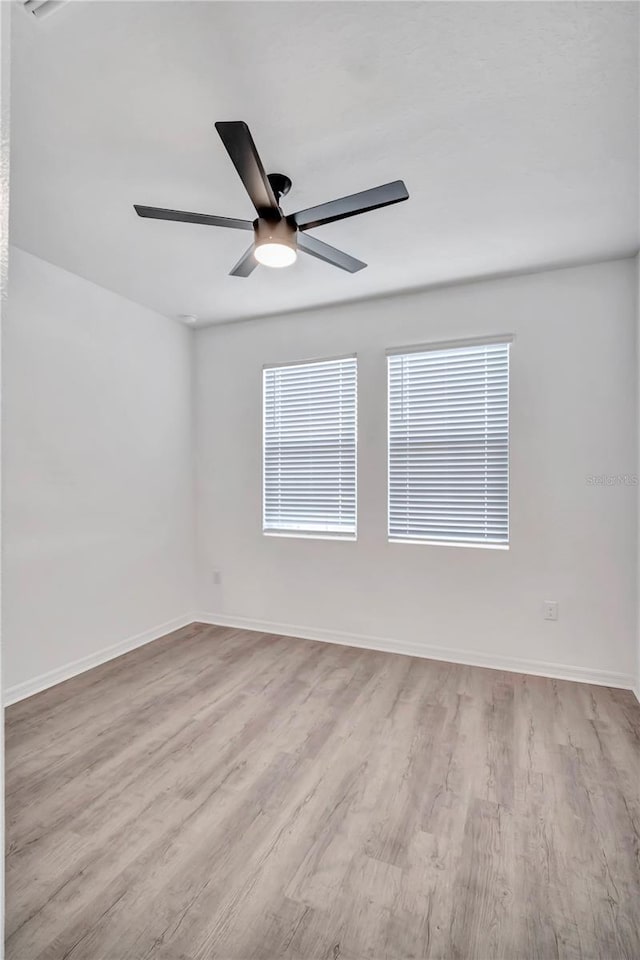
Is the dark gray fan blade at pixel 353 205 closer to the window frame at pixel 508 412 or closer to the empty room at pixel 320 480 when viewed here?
the empty room at pixel 320 480

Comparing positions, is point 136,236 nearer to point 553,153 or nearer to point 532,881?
point 553,153

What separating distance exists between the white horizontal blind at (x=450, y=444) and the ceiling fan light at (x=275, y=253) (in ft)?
5.82

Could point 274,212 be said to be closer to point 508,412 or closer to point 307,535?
point 508,412

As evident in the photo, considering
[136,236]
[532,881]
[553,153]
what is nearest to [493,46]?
[553,153]

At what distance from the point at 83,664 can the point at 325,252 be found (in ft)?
10.1

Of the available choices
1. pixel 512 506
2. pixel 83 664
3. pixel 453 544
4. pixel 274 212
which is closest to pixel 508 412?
pixel 512 506

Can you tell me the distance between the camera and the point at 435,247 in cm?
302

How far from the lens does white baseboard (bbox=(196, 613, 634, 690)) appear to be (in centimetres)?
328

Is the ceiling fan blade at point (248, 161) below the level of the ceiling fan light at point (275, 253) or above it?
above

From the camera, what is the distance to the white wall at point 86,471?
308 centimetres

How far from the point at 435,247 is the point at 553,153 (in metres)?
0.93

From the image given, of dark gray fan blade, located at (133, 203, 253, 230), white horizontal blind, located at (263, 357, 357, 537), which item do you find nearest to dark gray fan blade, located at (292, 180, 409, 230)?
dark gray fan blade, located at (133, 203, 253, 230)

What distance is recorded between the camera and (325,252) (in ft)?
7.98

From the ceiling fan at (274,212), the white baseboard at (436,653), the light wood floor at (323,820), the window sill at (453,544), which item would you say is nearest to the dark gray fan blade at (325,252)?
the ceiling fan at (274,212)
